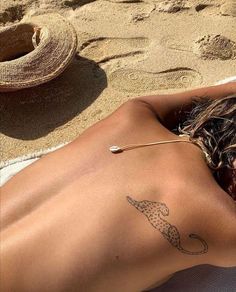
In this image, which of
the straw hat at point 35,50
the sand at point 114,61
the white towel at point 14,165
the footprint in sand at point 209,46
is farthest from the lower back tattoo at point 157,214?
the footprint in sand at point 209,46

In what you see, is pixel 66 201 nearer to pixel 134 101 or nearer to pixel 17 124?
pixel 134 101

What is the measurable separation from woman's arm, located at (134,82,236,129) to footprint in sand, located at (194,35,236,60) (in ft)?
2.22

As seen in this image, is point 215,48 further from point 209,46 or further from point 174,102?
point 174,102

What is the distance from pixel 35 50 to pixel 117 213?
112cm

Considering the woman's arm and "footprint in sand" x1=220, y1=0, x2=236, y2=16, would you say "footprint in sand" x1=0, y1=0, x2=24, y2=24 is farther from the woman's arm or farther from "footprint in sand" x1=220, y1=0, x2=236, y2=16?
the woman's arm

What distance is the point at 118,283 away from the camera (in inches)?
46.4

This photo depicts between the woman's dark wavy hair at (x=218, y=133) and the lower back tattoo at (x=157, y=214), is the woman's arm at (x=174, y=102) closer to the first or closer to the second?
the woman's dark wavy hair at (x=218, y=133)

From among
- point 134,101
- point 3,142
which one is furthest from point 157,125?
point 3,142

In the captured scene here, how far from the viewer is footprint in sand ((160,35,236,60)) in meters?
2.22

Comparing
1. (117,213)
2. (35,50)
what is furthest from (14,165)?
(117,213)

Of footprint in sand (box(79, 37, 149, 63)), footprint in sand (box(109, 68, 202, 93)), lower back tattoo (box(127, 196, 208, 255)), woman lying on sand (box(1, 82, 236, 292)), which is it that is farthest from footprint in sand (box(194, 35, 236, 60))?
lower back tattoo (box(127, 196, 208, 255))

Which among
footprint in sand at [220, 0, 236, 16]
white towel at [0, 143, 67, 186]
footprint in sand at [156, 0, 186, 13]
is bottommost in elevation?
footprint in sand at [220, 0, 236, 16]

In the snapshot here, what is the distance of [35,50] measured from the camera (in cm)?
207

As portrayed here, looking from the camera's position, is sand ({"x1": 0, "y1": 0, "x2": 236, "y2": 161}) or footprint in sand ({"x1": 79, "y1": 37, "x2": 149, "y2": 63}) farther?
footprint in sand ({"x1": 79, "y1": 37, "x2": 149, "y2": 63})
